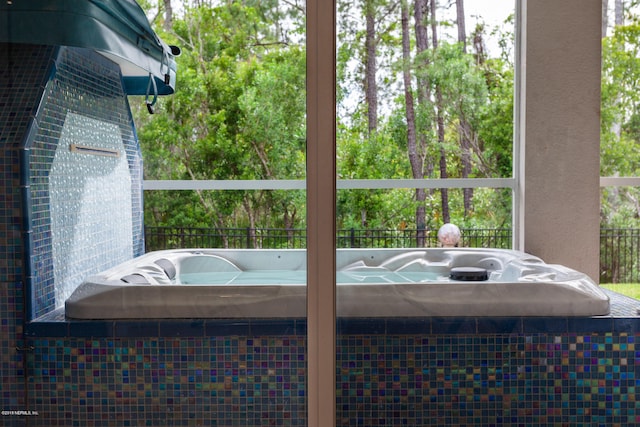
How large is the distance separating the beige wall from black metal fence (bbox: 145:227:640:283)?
0.06 metres

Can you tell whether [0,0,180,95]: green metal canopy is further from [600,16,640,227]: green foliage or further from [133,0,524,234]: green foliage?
[600,16,640,227]: green foliage

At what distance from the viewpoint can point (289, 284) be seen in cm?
225

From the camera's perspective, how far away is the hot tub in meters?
2.19

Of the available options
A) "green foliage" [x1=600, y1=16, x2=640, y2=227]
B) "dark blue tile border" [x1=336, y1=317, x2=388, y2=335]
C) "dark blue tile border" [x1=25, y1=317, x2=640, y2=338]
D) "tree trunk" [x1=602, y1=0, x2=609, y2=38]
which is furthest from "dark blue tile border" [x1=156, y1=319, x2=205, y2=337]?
"tree trunk" [x1=602, y1=0, x2=609, y2=38]

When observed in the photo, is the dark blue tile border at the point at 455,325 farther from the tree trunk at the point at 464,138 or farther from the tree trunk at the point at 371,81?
the tree trunk at the point at 371,81

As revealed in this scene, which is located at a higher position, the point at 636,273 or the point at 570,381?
the point at 636,273

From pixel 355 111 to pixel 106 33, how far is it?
972 mm

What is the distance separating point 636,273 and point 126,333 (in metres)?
1.83

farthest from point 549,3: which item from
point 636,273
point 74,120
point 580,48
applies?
point 74,120

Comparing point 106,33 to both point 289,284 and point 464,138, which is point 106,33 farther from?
point 464,138

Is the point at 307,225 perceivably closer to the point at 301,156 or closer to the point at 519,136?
the point at 301,156

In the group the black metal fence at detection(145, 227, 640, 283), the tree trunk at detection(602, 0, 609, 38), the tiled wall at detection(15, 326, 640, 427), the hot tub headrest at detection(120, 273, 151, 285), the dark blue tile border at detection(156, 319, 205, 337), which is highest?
the tree trunk at detection(602, 0, 609, 38)

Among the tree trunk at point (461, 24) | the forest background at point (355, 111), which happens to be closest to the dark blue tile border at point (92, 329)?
the forest background at point (355, 111)

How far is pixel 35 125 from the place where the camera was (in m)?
2.25
